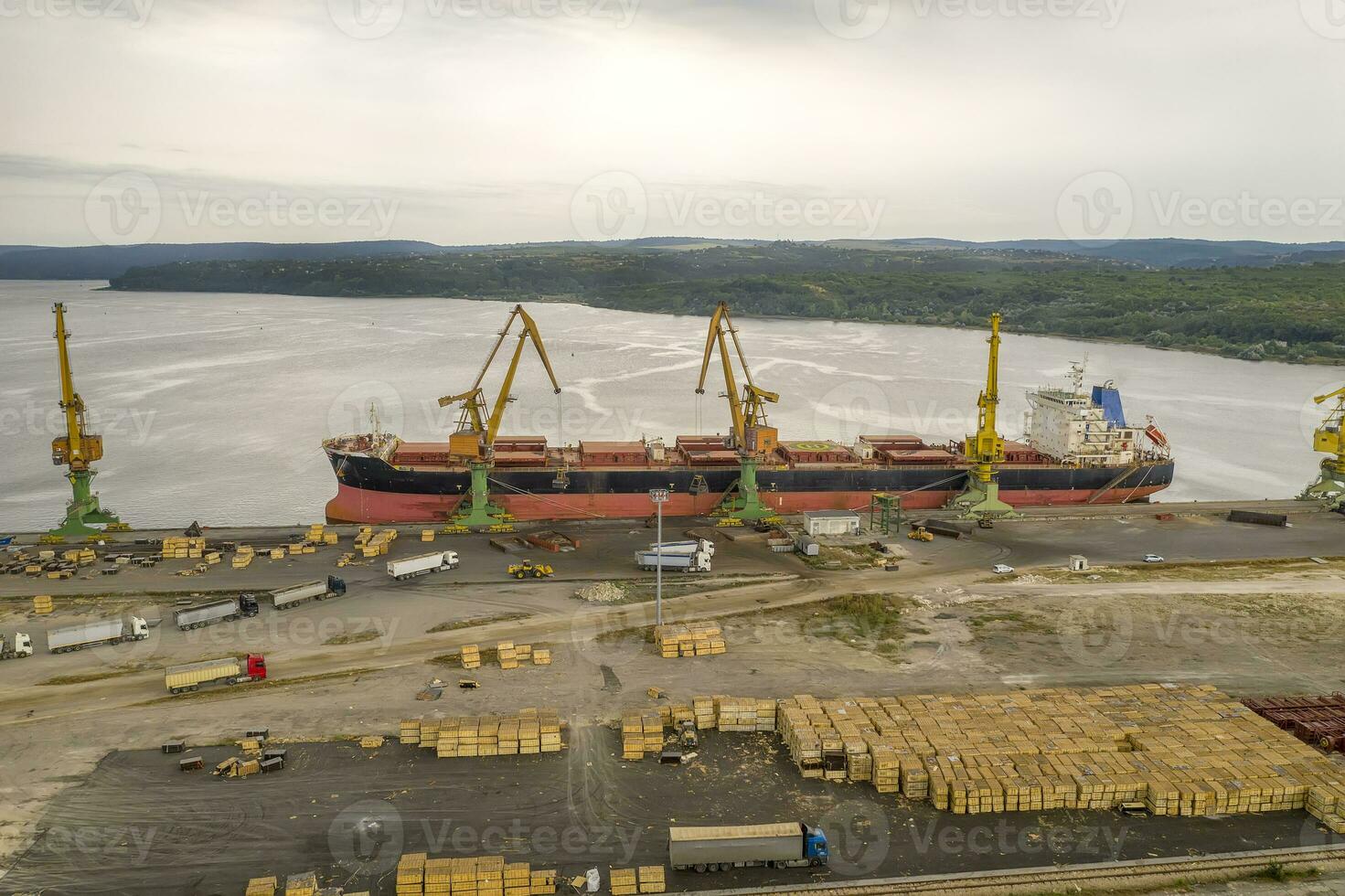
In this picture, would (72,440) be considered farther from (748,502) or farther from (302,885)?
(302,885)

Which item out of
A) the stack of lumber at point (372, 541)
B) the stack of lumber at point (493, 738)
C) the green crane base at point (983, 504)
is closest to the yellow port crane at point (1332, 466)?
the green crane base at point (983, 504)

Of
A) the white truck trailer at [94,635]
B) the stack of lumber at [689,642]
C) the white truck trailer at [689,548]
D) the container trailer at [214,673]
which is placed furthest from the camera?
the white truck trailer at [689,548]

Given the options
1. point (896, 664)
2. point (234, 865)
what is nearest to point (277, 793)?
point (234, 865)

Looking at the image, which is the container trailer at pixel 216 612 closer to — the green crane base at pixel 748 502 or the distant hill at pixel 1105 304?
the green crane base at pixel 748 502

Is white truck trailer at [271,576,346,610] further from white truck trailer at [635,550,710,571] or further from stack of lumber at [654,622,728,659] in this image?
stack of lumber at [654,622,728,659]

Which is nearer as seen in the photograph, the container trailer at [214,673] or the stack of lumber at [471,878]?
the stack of lumber at [471,878]

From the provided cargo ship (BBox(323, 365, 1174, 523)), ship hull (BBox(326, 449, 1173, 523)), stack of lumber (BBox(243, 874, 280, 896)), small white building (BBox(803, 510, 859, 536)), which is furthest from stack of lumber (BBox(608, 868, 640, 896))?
ship hull (BBox(326, 449, 1173, 523))
